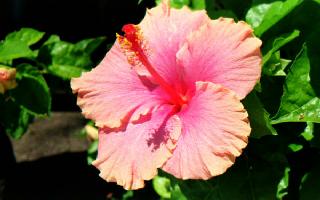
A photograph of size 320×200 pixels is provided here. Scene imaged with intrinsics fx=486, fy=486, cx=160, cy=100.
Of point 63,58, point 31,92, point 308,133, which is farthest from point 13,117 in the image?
point 308,133

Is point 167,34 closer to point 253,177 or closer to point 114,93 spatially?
point 114,93

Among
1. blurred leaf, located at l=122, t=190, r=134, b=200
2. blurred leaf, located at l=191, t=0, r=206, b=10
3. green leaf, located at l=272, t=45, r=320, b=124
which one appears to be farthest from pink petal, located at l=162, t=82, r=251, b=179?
blurred leaf, located at l=122, t=190, r=134, b=200

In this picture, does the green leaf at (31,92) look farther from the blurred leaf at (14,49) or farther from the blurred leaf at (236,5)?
the blurred leaf at (236,5)

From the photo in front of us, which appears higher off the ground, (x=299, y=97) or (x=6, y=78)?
(x=299, y=97)

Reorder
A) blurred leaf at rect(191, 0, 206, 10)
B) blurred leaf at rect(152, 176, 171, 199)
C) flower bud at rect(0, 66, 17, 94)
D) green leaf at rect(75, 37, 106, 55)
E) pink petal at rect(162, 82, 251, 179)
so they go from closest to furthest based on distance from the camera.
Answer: pink petal at rect(162, 82, 251, 179) → blurred leaf at rect(191, 0, 206, 10) → flower bud at rect(0, 66, 17, 94) → green leaf at rect(75, 37, 106, 55) → blurred leaf at rect(152, 176, 171, 199)

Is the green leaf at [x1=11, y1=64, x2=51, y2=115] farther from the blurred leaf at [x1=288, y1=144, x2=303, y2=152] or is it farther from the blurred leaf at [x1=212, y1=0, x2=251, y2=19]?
the blurred leaf at [x1=288, y1=144, x2=303, y2=152]

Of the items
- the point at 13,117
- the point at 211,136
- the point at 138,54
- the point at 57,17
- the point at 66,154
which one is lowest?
the point at 66,154

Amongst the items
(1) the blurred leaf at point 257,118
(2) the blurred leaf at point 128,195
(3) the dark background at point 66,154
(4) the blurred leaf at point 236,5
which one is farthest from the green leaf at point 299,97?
(2) the blurred leaf at point 128,195
